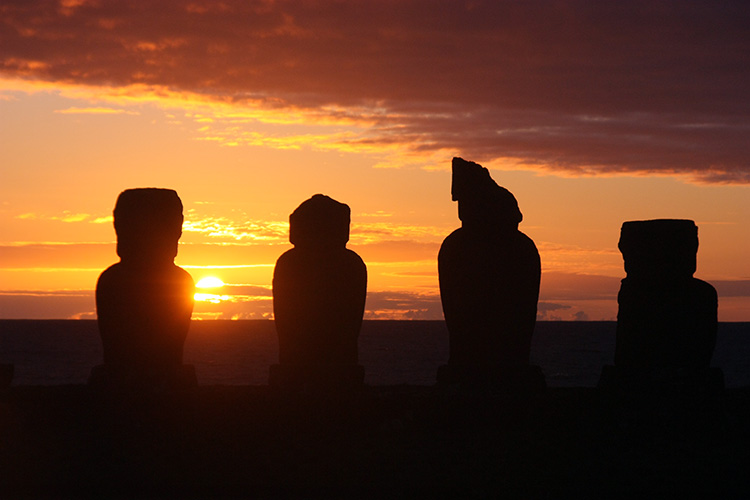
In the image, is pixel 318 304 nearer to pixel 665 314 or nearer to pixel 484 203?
pixel 484 203

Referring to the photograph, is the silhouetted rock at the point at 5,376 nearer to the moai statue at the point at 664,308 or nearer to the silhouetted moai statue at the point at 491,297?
the silhouetted moai statue at the point at 491,297

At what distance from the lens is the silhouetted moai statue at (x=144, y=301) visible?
1147 cm

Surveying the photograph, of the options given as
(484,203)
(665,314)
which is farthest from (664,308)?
(484,203)

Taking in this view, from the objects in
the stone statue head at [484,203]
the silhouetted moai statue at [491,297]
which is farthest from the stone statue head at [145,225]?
the stone statue head at [484,203]

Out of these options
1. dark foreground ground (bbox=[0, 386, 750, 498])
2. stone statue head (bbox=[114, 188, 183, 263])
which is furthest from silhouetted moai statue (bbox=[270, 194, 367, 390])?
stone statue head (bbox=[114, 188, 183, 263])

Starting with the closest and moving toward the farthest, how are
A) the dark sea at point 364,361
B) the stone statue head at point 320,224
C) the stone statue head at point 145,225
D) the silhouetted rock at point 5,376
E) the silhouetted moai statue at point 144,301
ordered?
the silhouetted moai statue at point 144,301 < the stone statue head at point 145,225 < the stone statue head at point 320,224 < the silhouetted rock at point 5,376 < the dark sea at point 364,361

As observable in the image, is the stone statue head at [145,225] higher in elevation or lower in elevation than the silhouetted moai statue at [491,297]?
higher

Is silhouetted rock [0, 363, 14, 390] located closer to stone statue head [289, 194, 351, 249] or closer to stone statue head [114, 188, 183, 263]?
stone statue head [114, 188, 183, 263]

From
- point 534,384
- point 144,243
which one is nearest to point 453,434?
point 534,384

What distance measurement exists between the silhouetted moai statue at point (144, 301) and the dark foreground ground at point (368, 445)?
1.09 ft

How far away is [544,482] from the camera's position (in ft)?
32.7

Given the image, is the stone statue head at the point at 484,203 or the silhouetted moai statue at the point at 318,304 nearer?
the silhouetted moai statue at the point at 318,304

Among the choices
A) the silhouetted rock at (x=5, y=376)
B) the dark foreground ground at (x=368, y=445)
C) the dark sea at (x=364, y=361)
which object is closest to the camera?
the dark foreground ground at (x=368, y=445)

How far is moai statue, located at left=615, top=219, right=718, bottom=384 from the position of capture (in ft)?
39.9
